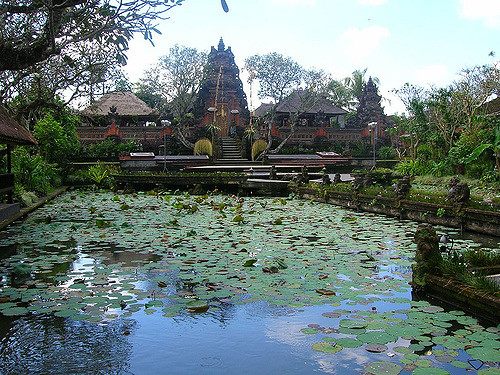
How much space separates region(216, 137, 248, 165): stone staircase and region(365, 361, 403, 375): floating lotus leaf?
75.3 ft

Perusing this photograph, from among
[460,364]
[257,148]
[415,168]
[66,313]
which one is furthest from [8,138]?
[257,148]

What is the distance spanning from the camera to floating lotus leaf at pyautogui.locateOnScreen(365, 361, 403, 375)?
250 centimetres

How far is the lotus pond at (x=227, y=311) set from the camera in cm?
273

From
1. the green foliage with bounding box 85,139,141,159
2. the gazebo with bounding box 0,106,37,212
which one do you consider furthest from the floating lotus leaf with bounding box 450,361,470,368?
the green foliage with bounding box 85,139,141,159

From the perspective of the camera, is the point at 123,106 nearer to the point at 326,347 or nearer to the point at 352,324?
the point at 352,324

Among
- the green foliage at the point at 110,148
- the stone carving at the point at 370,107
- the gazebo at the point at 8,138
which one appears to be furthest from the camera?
the stone carving at the point at 370,107

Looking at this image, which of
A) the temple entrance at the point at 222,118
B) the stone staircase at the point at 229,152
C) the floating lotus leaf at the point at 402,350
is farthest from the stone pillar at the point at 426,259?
the temple entrance at the point at 222,118

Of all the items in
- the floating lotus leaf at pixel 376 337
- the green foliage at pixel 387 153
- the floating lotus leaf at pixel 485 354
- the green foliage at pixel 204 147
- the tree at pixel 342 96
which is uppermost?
the tree at pixel 342 96

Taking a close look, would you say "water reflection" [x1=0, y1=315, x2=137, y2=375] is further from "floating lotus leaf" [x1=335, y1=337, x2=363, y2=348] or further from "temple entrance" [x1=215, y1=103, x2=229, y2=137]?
"temple entrance" [x1=215, y1=103, x2=229, y2=137]

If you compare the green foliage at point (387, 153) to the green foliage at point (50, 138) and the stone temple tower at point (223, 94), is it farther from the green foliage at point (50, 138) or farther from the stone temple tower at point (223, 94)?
the green foliage at point (50, 138)

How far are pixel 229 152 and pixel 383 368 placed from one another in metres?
26.2

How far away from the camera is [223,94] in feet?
107

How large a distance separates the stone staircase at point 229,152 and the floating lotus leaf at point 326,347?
22663 millimetres

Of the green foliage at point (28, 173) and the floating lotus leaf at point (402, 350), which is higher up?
the green foliage at point (28, 173)
